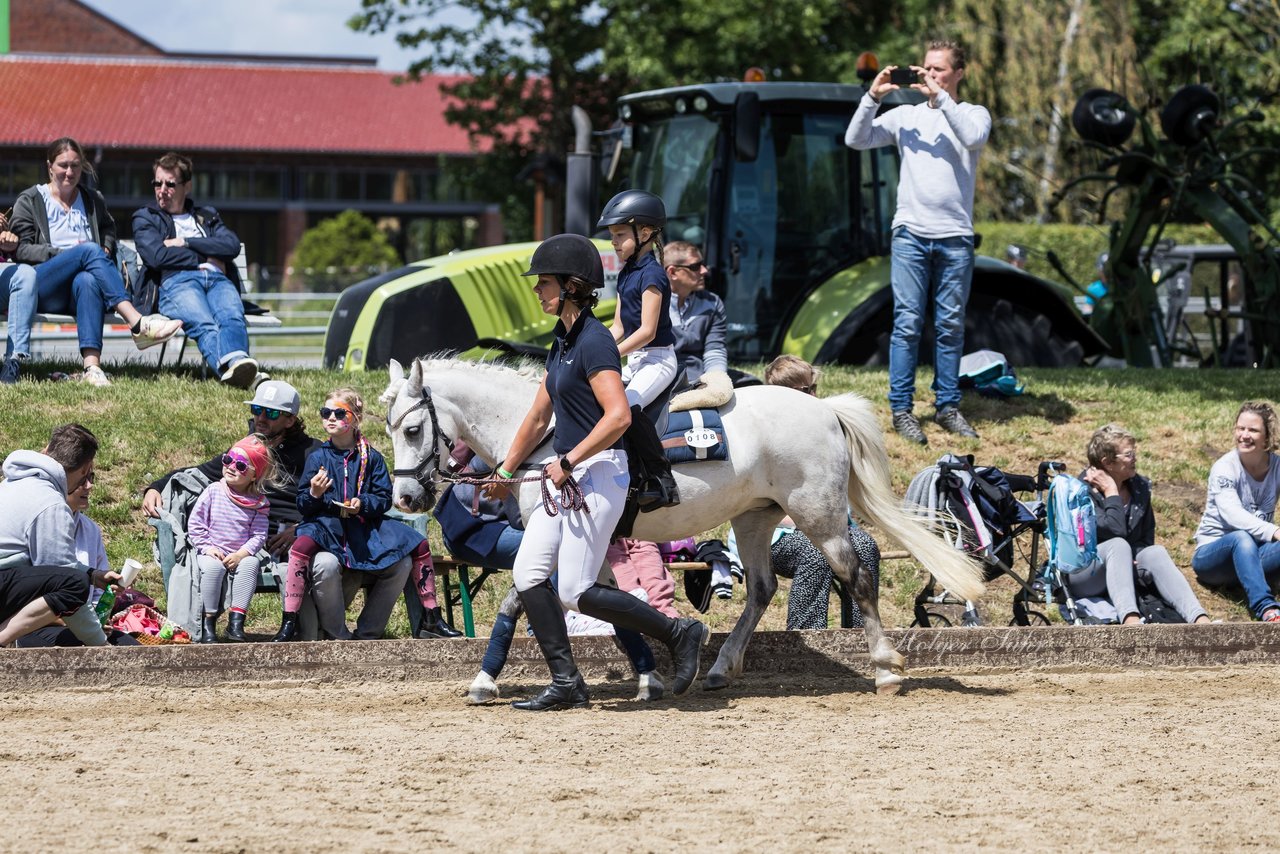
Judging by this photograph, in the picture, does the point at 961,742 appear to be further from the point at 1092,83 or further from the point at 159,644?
the point at 1092,83

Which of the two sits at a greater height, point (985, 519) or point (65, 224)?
point (65, 224)

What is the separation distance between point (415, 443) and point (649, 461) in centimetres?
97

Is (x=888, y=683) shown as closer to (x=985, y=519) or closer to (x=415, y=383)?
(x=985, y=519)

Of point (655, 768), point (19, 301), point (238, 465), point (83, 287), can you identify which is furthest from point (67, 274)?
point (655, 768)

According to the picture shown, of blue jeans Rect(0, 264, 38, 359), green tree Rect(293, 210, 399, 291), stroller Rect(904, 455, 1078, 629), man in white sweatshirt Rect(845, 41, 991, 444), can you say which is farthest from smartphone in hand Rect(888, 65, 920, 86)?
green tree Rect(293, 210, 399, 291)

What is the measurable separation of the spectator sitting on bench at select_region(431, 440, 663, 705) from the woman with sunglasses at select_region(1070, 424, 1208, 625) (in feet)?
8.54

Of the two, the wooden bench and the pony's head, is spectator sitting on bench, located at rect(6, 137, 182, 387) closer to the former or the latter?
the wooden bench

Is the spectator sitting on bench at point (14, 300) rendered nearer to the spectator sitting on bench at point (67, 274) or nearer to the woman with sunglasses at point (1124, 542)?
the spectator sitting on bench at point (67, 274)

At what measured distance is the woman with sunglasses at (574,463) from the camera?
656cm

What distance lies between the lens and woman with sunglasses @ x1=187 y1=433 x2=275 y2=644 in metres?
7.97

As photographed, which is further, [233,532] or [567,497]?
[233,532]

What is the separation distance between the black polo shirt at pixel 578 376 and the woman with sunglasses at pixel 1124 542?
10.3ft

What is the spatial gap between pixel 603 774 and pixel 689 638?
55.2 inches

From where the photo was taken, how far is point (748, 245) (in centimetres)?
1273
